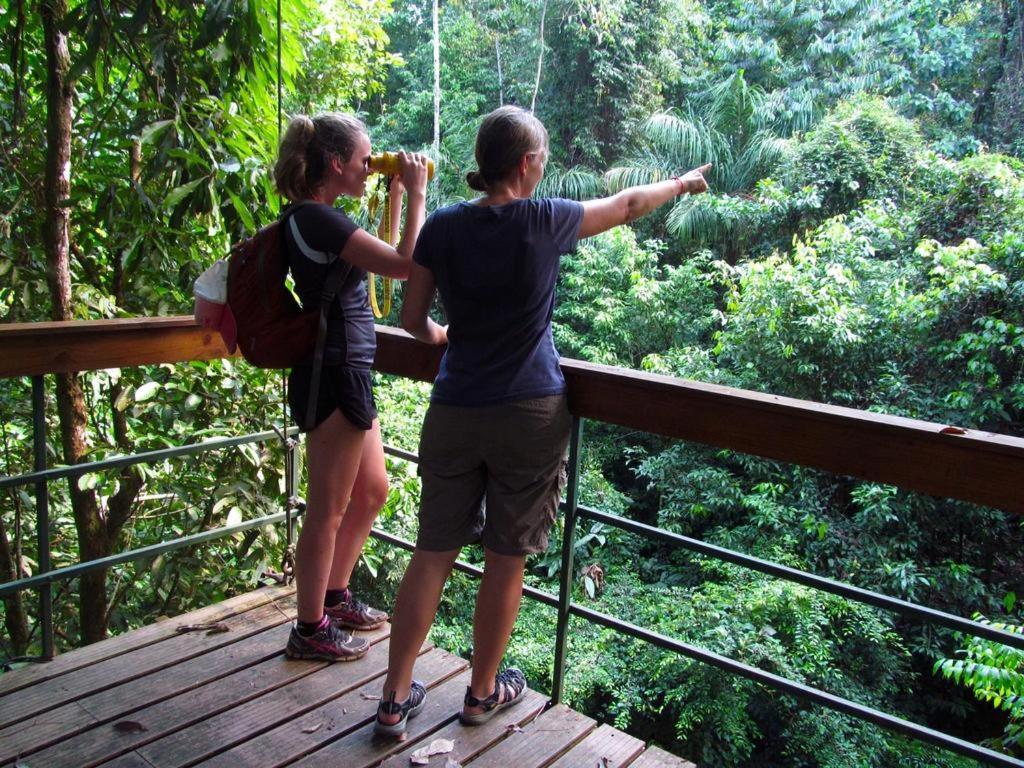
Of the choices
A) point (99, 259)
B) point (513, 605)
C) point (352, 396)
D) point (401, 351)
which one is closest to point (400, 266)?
point (352, 396)

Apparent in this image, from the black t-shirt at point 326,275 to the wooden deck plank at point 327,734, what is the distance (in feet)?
2.34

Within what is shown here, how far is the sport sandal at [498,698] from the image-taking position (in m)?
1.70

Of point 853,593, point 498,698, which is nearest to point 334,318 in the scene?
point 498,698

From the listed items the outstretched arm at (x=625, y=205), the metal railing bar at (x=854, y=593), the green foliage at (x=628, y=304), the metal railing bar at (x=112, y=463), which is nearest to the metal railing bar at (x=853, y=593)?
the metal railing bar at (x=854, y=593)

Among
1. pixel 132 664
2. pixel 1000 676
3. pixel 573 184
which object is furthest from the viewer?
pixel 573 184

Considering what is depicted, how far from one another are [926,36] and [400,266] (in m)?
12.5

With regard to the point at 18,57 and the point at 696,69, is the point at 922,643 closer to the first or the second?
the point at 18,57

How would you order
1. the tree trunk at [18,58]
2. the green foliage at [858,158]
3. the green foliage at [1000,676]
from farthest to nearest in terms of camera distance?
the green foliage at [858,158] → the green foliage at [1000,676] → the tree trunk at [18,58]

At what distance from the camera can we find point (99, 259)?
331cm

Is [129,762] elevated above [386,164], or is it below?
below

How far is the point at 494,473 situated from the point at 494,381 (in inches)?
7.0

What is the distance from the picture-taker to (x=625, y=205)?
1490 millimetres

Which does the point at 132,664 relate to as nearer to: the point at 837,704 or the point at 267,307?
the point at 267,307

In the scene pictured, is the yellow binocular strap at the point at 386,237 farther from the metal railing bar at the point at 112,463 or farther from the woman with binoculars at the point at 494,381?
the metal railing bar at the point at 112,463
